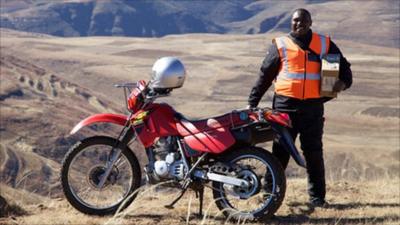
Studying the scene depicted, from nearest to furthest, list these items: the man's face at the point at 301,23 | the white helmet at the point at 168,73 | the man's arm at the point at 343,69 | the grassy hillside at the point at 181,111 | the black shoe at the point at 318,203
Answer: the white helmet at the point at 168,73, the man's face at the point at 301,23, the man's arm at the point at 343,69, the grassy hillside at the point at 181,111, the black shoe at the point at 318,203

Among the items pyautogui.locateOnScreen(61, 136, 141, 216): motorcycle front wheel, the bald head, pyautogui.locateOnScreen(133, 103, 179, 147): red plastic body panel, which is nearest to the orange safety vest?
the bald head

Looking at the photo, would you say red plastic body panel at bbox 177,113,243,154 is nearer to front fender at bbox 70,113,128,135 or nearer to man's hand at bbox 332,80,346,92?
front fender at bbox 70,113,128,135

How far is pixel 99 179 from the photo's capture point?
6.49m

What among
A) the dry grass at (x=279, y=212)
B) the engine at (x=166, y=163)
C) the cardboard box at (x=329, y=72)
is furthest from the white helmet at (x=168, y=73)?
the cardboard box at (x=329, y=72)

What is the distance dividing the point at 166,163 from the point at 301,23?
5.91ft

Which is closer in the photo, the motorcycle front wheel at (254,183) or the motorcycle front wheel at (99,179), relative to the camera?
the motorcycle front wheel at (254,183)

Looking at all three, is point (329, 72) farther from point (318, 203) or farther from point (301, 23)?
point (318, 203)

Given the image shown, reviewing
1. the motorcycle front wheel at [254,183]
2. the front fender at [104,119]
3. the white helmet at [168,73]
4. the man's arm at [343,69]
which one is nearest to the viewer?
the motorcycle front wheel at [254,183]

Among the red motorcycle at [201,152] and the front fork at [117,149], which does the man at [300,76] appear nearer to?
the red motorcycle at [201,152]

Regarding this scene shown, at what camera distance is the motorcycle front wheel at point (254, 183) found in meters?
6.05

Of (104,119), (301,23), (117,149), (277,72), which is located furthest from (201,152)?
(301,23)

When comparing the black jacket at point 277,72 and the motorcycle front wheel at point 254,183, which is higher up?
the black jacket at point 277,72

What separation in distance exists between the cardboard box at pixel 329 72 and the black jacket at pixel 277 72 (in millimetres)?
131

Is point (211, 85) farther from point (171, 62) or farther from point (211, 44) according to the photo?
point (171, 62)
